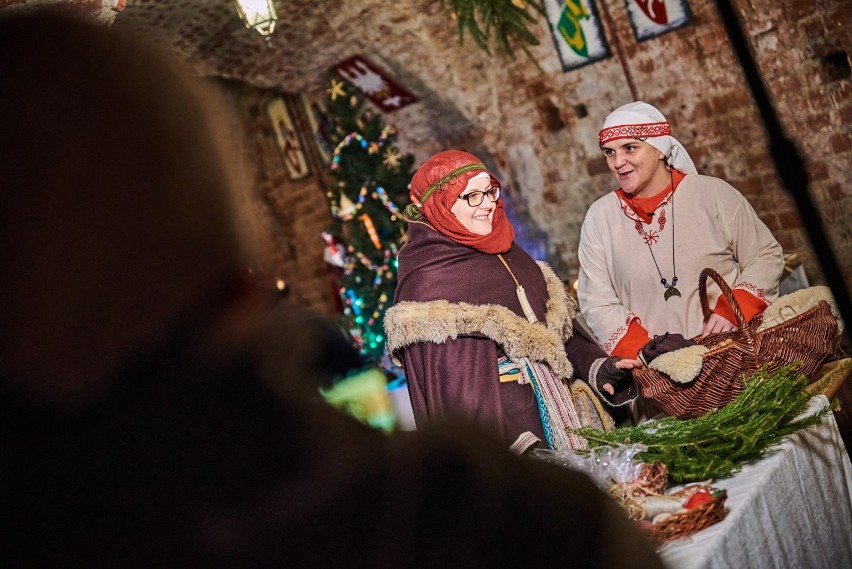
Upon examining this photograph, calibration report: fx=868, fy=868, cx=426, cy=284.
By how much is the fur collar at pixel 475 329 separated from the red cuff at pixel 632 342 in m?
0.32

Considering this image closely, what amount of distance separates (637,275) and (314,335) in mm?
3252

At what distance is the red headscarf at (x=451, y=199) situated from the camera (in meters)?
3.34

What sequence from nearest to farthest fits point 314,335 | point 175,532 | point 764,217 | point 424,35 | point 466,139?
point 175,532 < point 314,335 < point 764,217 < point 424,35 < point 466,139

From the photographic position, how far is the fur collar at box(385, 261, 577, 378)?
311cm

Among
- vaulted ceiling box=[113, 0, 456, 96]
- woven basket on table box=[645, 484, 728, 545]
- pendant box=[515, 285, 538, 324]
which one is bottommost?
woven basket on table box=[645, 484, 728, 545]

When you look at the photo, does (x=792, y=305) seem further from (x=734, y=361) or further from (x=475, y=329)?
(x=475, y=329)

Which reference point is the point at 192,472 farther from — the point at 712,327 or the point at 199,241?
the point at 712,327

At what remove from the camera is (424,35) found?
7.34 meters

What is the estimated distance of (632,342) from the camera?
11.4 ft

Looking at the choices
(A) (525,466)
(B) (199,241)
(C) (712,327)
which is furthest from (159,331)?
(C) (712,327)

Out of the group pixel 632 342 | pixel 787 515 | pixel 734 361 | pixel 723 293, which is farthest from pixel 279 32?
pixel 787 515

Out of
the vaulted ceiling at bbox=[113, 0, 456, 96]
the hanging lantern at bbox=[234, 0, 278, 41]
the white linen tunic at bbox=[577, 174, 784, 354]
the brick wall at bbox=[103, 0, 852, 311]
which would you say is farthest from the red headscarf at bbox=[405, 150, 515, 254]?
the vaulted ceiling at bbox=[113, 0, 456, 96]

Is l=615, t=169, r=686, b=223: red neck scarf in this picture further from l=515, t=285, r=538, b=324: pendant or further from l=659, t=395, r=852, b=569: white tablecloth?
l=659, t=395, r=852, b=569: white tablecloth

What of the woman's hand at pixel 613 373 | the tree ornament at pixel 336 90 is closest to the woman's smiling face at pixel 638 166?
the woman's hand at pixel 613 373
